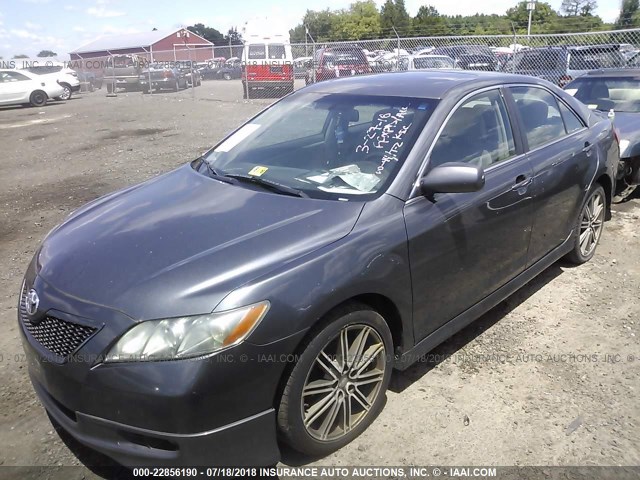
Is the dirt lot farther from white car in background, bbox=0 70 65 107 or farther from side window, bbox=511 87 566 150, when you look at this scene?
white car in background, bbox=0 70 65 107

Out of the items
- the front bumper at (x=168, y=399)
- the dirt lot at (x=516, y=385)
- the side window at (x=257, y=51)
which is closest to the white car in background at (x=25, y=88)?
the side window at (x=257, y=51)

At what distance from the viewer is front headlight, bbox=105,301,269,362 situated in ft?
6.82

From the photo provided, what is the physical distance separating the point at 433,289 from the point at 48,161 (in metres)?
9.27

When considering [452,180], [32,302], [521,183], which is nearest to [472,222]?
[452,180]

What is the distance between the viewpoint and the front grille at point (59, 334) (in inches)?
86.8

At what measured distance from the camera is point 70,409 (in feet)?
7.40

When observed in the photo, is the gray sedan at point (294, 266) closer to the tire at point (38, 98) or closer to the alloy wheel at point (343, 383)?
the alloy wheel at point (343, 383)

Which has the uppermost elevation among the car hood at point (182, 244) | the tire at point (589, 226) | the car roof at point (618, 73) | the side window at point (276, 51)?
the side window at point (276, 51)

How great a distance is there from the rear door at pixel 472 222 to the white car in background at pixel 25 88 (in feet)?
73.1

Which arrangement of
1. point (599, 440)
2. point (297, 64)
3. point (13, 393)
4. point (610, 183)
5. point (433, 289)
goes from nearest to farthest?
point (599, 440)
point (433, 289)
point (13, 393)
point (610, 183)
point (297, 64)

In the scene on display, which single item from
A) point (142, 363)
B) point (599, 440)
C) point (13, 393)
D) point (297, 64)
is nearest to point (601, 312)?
point (599, 440)

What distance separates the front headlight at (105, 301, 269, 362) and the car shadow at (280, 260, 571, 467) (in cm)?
80

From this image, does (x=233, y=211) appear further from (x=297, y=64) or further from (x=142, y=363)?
(x=297, y=64)

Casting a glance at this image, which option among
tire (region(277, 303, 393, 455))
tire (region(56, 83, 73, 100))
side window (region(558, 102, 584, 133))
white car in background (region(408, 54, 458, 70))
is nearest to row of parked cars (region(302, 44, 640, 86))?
white car in background (region(408, 54, 458, 70))
